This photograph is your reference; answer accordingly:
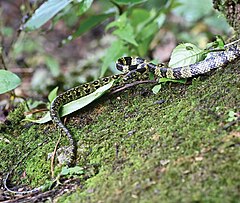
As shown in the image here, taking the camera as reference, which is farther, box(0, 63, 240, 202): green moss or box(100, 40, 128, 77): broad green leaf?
box(100, 40, 128, 77): broad green leaf

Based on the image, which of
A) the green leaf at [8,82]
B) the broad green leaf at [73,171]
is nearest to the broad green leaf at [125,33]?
the green leaf at [8,82]

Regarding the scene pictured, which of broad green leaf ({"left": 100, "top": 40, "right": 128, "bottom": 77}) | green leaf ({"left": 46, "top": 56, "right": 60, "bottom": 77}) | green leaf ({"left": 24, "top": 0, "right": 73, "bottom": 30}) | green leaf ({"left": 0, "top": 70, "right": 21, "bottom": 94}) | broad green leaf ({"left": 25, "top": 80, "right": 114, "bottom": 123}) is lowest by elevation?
broad green leaf ({"left": 25, "top": 80, "right": 114, "bottom": 123})

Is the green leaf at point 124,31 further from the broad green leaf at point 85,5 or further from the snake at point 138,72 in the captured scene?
the snake at point 138,72

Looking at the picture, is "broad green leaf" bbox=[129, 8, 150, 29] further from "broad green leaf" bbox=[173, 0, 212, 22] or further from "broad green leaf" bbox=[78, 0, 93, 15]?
"broad green leaf" bbox=[78, 0, 93, 15]

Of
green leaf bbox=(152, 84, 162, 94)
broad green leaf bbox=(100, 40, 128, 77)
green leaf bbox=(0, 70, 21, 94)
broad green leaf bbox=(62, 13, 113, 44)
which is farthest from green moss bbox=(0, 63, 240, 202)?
broad green leaf bbox=(62, 13, 113, 44)

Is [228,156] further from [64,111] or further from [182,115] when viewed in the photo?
[64,111]

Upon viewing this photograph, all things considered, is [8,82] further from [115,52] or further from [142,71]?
[115,52]

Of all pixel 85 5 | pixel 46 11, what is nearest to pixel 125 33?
pixel 85 5
